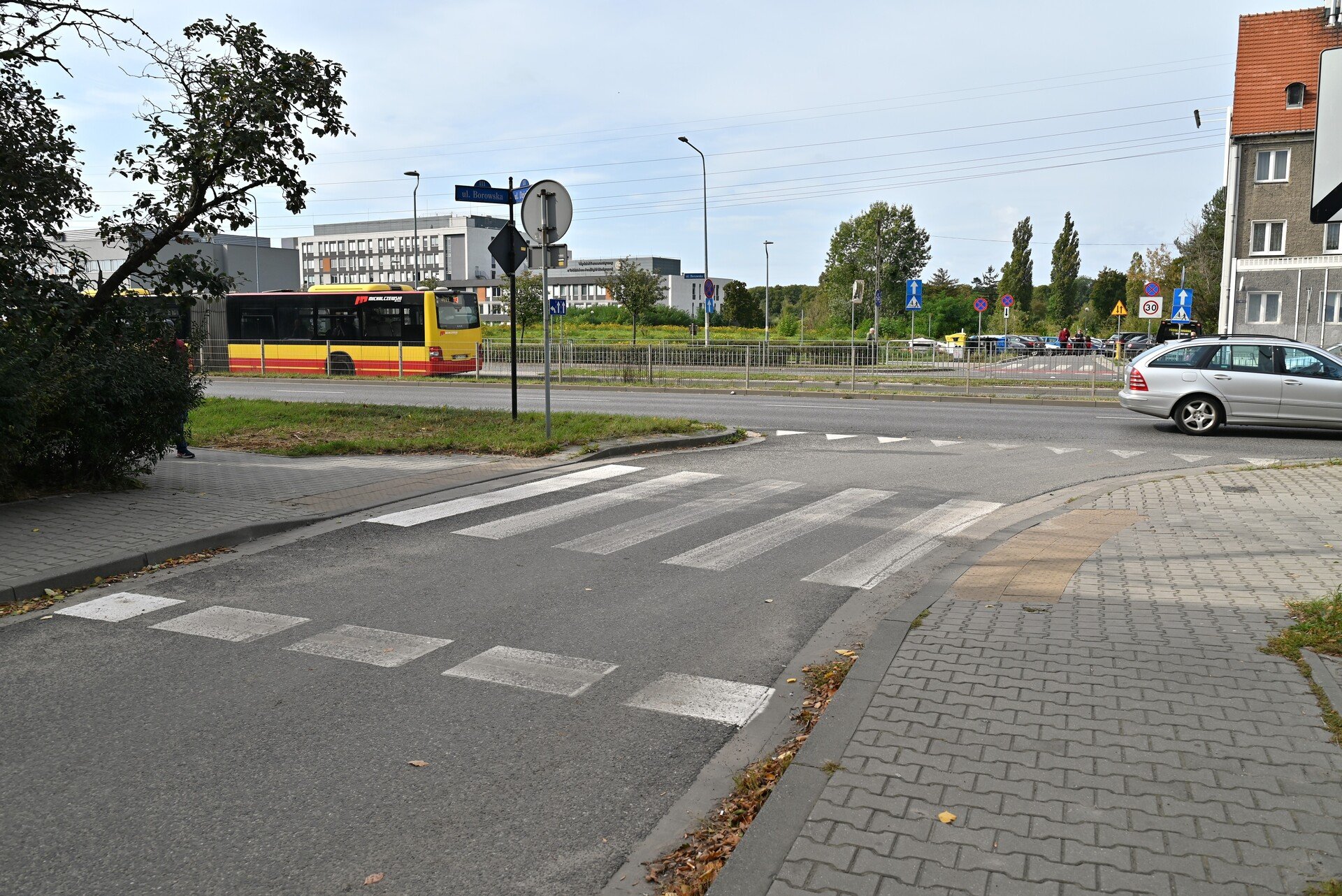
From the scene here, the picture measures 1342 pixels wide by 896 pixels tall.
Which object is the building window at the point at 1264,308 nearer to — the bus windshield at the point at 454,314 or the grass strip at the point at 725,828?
the bus windshield at the point at 454,314

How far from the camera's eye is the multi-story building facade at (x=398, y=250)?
13262 cm

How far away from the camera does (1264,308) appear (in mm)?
49750

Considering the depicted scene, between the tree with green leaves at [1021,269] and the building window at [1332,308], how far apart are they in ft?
194

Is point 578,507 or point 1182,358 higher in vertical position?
point 1182,358

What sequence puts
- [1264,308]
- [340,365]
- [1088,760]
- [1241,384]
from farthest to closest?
[1264,308] < [340,365] < [1241,384] < [1088,760]

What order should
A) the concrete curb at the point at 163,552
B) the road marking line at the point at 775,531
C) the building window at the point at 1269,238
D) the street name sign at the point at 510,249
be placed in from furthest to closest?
the building window at the point at 1269,238 < the street name sign at the point at 510,249 < the road marking line at the point at 775,531 < the concrete curb at the point at 163,552

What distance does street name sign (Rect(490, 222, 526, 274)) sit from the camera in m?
13.9

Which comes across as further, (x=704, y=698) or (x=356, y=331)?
(x=356, y=331)

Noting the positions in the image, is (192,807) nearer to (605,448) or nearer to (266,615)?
(266,615)

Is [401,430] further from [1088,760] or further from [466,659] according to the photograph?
[1088,760]

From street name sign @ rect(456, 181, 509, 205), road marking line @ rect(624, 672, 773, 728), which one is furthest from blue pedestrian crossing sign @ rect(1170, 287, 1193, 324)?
road marking line @ rect(624, 672, 773, 728)

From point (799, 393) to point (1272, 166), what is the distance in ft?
112

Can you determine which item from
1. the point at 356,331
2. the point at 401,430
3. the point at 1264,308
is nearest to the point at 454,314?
the point at 356,331

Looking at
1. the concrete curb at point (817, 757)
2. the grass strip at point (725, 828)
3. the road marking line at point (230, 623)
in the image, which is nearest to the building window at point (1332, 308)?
the concrete curb at point (817, 757)
